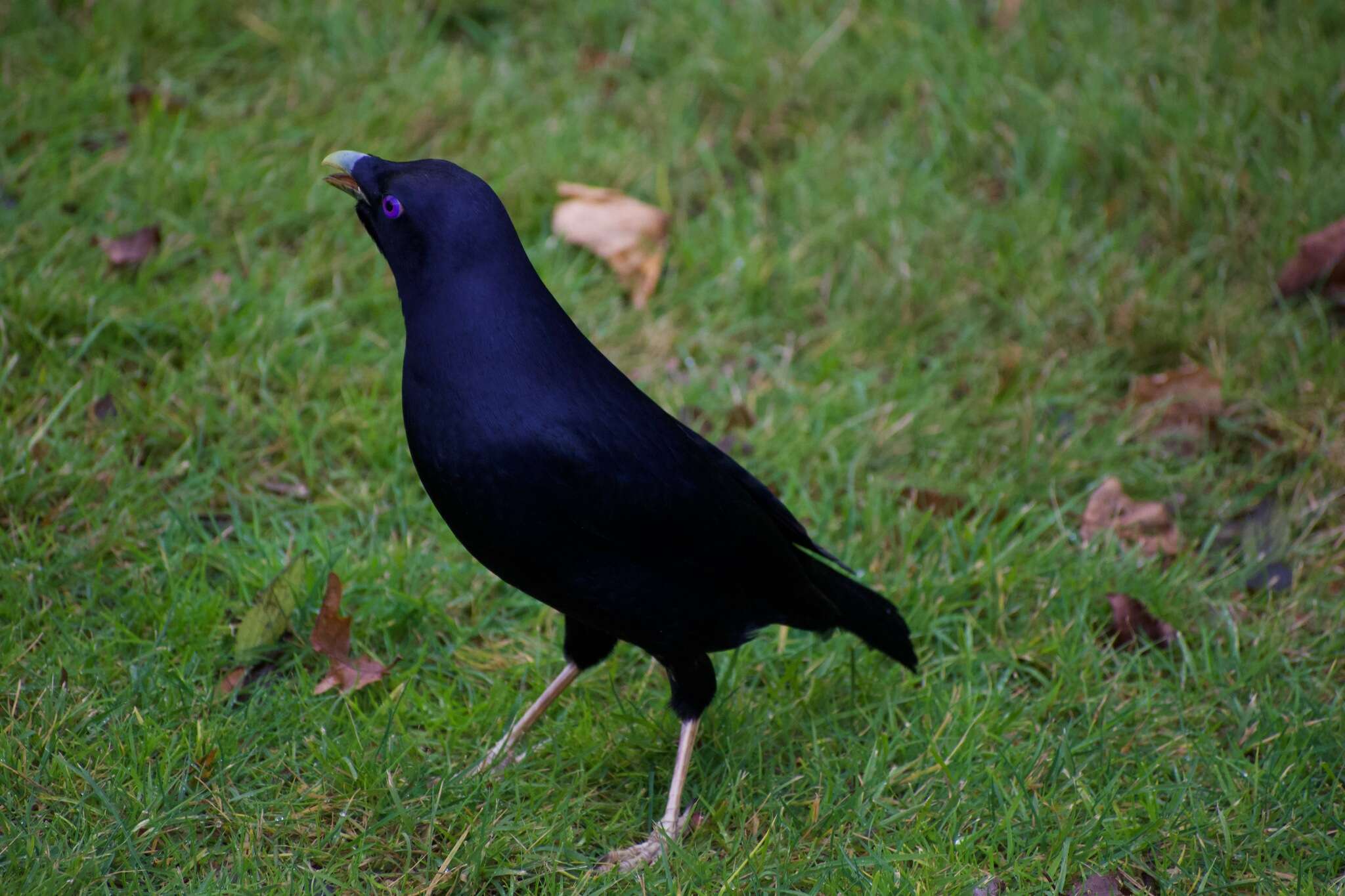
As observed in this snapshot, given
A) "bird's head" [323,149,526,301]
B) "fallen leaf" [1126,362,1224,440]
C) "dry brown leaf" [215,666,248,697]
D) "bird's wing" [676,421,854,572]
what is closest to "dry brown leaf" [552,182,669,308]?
"bird's wing" [676,421,854,572]

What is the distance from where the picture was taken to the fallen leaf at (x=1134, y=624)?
3.66 meters

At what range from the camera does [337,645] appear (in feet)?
11.0

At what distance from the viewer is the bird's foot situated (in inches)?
115

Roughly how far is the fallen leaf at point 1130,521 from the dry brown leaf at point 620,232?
5.49ft

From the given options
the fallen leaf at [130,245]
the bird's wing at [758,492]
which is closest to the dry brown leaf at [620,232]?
the fallen leaf at [130,245]

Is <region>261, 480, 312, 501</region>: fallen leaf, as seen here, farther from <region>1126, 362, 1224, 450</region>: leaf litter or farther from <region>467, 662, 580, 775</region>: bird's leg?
<region>1126, 362, 1224, 450</region>: leaf litter

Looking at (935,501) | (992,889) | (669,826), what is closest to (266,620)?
(669,826)

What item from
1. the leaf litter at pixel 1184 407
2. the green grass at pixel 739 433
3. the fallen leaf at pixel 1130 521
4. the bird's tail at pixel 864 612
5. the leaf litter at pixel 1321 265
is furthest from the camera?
the leaf litter at pixel 1321 265

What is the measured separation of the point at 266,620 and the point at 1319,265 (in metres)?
3.71

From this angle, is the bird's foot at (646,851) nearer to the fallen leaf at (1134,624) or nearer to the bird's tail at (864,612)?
the bird's tail at (864,612)

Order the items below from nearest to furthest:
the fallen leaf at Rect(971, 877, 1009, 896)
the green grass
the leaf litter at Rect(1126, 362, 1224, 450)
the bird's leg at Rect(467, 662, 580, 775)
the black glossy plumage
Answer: the black glossy plumage < the fallen leaf at Rect(971, 877, 1009, 896) < the green grass < the bird's leg at Rect(467, 662, 580, 775) < the leaf litter at Rect(1126, 362, 1224, 450)

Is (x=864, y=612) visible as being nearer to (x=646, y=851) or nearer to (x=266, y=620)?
(x=646, y=851)

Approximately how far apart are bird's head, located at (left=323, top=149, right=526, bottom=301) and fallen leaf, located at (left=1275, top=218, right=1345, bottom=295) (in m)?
3.15

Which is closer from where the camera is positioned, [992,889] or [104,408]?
[992,889]
